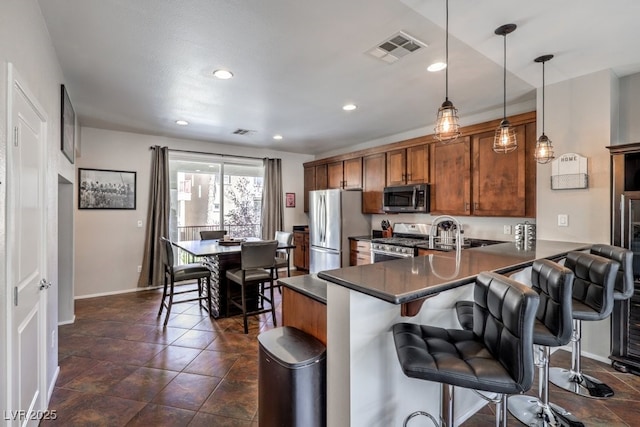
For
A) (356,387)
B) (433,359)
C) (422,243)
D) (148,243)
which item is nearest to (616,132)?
(422,243)

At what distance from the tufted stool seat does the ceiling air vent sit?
1882mm

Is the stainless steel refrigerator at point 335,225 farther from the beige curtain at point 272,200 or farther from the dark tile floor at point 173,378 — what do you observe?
the dark tile floor at point 173,378

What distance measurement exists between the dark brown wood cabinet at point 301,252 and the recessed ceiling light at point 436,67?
4285 millimetres

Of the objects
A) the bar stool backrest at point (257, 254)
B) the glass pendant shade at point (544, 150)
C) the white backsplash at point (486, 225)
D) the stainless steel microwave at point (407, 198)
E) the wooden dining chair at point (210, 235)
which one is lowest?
the bar stool backrest at point (257, 254)

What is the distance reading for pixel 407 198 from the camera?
4.71 metres

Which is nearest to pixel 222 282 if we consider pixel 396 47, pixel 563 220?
pixel 396 47

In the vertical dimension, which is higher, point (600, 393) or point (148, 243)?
point (148, 243)

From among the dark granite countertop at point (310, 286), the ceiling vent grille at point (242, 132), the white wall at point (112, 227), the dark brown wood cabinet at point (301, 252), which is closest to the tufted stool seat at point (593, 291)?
the dark granite countertop at point (310, 286)

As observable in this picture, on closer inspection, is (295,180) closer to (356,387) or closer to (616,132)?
(616,132)

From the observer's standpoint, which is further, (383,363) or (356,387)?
(383,363)

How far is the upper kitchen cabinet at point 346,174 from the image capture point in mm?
5680

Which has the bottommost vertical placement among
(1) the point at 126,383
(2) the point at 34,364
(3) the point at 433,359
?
(1) the point at 126,383

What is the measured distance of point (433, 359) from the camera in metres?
1.25

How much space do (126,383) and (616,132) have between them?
4706mm
